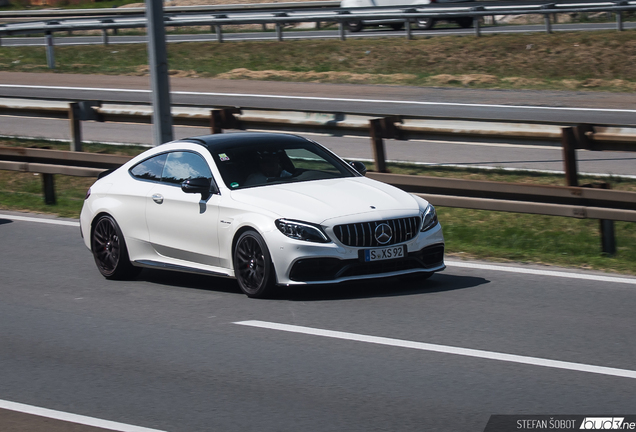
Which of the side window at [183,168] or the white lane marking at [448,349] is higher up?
the side window at [183,168]

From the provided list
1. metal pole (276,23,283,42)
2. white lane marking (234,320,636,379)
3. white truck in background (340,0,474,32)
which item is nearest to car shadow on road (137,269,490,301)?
white lane marking (234,320,636,379)

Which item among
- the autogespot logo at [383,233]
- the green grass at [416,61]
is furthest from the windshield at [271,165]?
the green grass at [416,61]

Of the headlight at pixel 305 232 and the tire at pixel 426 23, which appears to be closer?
the headlight at pixel 305 232

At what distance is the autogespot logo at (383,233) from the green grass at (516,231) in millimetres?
2237

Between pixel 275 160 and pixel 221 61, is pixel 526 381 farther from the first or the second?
pixel 221 61

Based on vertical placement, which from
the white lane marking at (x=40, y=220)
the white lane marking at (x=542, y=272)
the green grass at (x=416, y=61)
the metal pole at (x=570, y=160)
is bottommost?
the white lane marking at (x=542, y=272)

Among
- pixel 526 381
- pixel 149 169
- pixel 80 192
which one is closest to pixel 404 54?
pixel 80 192

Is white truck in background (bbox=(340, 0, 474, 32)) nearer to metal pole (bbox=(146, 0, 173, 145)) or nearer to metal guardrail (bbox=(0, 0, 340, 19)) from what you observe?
metal guardrail (bbox=(0, 0, 340, 19))

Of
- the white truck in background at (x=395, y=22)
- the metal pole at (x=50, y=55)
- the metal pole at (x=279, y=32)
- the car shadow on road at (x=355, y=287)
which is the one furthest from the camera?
the metal pole at (x=279, y=32)

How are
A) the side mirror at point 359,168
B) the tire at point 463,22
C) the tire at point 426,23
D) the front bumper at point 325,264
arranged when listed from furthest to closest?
the tire at point 463,22 → the tire at point 426,23 → the side mirror at point 359,168 → the front bumper at point 325,264

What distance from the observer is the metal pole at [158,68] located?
12.9 m

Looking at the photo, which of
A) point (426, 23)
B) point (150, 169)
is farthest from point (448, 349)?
point (426, 23)

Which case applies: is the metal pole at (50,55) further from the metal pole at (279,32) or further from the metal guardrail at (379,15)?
the metal pole at (279,32)

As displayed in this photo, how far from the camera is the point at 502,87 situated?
948 inches
